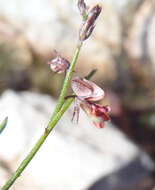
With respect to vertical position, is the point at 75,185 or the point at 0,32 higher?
the point at 0,32

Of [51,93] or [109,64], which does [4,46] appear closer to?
[51,93]

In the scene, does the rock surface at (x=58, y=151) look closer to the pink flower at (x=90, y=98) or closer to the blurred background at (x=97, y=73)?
the blurred background at (x=97, y=73)

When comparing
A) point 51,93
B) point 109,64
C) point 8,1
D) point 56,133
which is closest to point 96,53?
point 109,64

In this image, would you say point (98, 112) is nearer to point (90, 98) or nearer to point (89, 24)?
point (90, 98)

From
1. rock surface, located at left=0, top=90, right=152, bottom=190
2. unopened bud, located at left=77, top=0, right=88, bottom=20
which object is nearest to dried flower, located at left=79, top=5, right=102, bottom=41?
unopened bud, located at left=77, top=0, right=88, bottom=20

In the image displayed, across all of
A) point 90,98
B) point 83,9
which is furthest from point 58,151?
point 83,9

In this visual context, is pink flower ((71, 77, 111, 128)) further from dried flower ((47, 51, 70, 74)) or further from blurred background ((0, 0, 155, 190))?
blurred background ((0, 0, 155, 190))
